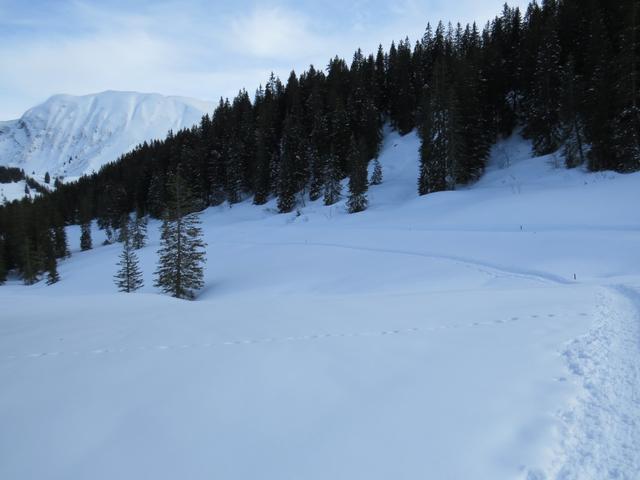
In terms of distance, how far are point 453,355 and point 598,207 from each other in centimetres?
2387

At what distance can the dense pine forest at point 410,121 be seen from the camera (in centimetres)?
3279

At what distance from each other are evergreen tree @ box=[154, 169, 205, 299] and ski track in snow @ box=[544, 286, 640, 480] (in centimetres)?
2169

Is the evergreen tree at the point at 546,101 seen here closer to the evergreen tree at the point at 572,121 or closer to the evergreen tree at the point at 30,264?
the evergreen tree at the point at 572,121

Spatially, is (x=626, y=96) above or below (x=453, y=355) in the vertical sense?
above

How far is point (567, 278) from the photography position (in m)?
13.4

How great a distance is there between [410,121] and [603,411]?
64.5 metres

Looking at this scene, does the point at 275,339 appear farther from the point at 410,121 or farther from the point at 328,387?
the point at 410,121

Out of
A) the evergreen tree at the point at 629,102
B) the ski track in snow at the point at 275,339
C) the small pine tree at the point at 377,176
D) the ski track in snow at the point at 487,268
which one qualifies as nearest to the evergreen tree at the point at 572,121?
the evergreen tree at the point at 629,102

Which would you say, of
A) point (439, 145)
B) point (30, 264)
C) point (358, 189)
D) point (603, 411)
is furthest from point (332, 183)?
point (603, 411)

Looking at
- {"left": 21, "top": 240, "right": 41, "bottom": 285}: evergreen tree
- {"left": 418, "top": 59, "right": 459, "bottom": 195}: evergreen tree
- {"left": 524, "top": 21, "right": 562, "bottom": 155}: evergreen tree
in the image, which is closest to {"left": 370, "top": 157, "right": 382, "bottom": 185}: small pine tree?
{"left": 418, "top": 59, "right": 459, "bottom": 195}: evergreen tree

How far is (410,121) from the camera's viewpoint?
6291 cm

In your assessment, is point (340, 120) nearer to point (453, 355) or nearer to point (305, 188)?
point (305, 188)

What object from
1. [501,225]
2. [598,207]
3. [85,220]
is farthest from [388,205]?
[85,220]

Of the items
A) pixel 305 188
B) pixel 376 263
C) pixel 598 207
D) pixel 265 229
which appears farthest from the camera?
pixel 305 188
